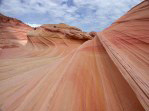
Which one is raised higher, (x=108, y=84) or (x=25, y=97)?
(x=108, y=84)

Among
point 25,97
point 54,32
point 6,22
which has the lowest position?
point 25,97

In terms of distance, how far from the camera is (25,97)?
0.78 metres

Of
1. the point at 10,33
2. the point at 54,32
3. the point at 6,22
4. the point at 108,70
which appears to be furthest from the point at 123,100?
the point at 6,22

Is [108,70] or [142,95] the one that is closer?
[142,95]

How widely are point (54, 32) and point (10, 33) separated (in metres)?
4.07

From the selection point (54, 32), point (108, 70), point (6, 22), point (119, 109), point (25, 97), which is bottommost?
point (25, 97)

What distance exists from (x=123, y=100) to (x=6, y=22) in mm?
10020

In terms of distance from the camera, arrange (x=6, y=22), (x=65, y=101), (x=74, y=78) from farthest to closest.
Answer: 1. (x=6, y=22)
2. (x=74, y=78)
3. (x=65, y=101)

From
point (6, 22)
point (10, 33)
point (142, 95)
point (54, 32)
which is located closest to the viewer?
point (142, 95)

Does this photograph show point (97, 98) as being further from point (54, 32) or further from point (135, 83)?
point (54, 32)

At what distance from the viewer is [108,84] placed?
0.81 meters

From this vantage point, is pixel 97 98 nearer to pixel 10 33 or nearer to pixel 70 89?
pixel 70 89

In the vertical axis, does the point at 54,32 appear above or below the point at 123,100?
above

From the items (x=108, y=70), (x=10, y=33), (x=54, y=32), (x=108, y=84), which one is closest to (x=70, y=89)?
(x=108, y=84)
